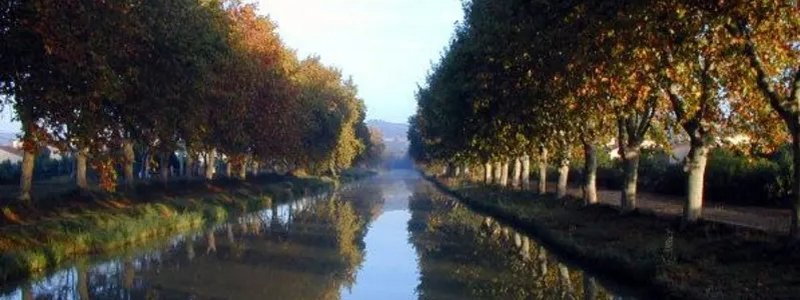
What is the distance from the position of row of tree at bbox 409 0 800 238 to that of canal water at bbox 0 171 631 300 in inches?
176

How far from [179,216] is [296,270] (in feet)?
45.3

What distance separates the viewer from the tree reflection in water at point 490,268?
752 inches

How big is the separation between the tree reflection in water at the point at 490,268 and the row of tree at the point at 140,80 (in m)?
9.31

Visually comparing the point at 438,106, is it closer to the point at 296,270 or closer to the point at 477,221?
the point at 477,221

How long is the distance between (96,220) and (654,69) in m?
18.9

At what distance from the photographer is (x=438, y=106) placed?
52.4 metres

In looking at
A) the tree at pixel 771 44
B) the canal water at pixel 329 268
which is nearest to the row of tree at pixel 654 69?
the tree at pixel 771 44

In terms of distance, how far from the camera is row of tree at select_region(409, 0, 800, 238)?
15.9 meters

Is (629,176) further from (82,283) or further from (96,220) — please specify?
(82,283)

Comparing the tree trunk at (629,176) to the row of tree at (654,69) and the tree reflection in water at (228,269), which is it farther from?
the tree reflection in water at (228,269)

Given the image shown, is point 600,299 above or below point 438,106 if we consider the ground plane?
below

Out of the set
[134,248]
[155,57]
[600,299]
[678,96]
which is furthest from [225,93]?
[600,299]

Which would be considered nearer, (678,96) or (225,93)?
(678,96)

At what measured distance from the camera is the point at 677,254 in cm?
2056
